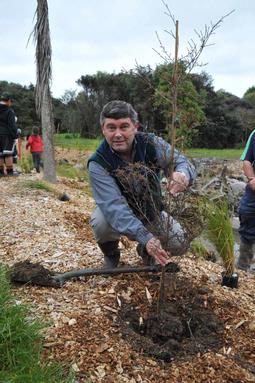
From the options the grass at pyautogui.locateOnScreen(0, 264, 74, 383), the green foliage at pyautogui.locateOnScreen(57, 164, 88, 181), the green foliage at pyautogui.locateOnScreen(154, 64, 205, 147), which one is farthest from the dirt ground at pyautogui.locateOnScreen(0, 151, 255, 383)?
the green foliage at pyautogui.locateOnScreen(57, 164, 88, 181)

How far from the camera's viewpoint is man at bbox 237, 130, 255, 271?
15.0ft

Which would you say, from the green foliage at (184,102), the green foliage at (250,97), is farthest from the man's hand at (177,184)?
the green foliage at (250,97)

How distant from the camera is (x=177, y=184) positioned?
2.70 m

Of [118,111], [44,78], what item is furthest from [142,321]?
[44,78]

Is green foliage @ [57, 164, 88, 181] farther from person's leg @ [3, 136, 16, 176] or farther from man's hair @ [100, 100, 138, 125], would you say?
man's hair @ [100, 100, 138, 125]

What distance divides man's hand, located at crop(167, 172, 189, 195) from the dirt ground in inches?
32.4

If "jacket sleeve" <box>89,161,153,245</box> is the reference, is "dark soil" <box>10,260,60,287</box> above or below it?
below

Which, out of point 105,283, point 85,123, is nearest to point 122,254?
point 105,283

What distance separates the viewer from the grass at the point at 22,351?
2096mm

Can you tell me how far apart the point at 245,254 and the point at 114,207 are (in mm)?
2458

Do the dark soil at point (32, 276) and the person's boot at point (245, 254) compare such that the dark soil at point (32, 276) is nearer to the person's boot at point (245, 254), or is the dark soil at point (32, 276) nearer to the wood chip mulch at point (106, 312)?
the wood chip mulch at point (106, 312)

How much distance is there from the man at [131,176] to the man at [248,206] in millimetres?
1740

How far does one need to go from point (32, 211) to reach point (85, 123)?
81.2 ft

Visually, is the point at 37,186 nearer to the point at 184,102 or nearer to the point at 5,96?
the point at 5,96
